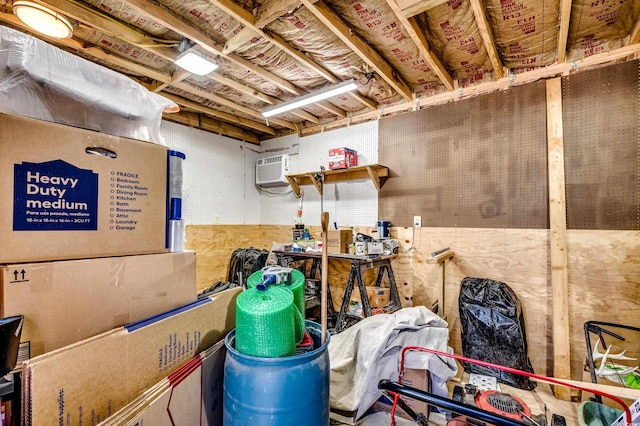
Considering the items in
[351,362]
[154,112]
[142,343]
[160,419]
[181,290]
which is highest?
[154,112]

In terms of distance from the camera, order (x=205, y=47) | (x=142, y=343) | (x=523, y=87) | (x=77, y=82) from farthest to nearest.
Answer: (x=523, y=87) < (x=205, y=47) < (x=142, y=343) < (x=77, y=82)

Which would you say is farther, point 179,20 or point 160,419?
point 179,20

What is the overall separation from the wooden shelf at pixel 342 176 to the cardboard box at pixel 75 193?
2343 millimetres

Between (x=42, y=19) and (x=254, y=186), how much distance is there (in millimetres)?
2896

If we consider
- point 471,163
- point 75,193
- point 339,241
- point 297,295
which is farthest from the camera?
point 339,241

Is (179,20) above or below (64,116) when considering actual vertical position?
above

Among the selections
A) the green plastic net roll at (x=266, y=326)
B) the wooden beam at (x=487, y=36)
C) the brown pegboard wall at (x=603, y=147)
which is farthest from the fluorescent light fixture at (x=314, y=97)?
the green plastic net roll at (x=266, y=326)

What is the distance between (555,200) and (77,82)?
9.78ft

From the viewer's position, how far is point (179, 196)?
1.30m

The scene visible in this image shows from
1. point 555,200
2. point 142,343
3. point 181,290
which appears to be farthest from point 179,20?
point 555,200

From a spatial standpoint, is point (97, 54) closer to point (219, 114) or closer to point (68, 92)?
point (219, 114)

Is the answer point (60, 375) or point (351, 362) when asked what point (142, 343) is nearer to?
point (60, 375)

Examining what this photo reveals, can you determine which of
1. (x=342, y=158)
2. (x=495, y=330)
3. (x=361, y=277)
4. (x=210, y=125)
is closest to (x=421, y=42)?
(x=342, y=158)

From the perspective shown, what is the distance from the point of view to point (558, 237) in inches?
90.5
